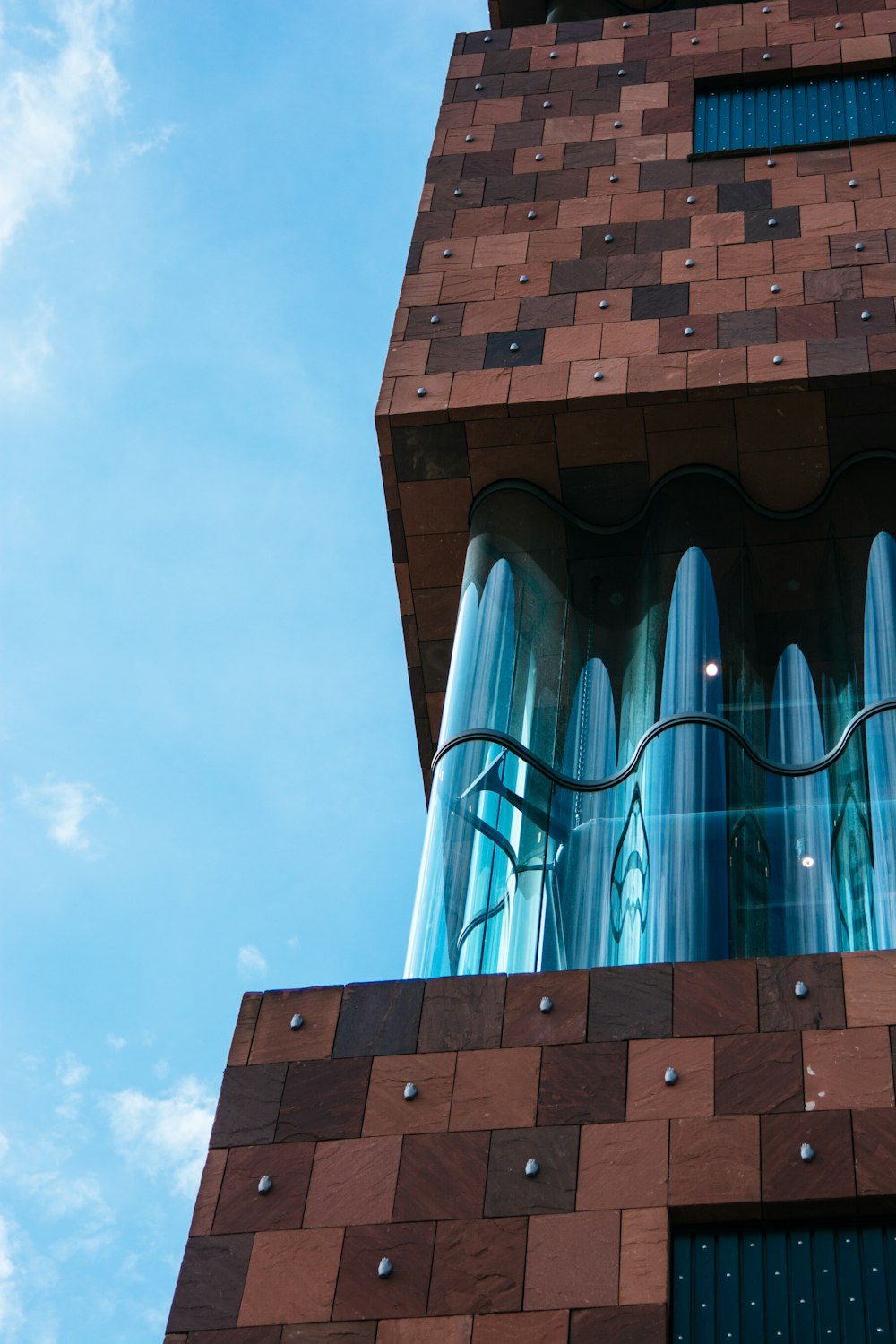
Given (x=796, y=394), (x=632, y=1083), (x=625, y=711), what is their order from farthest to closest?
(x=796, y=394), (x=625, y=711), (x=632, y=1083)

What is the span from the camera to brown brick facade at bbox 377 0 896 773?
60.9 ft

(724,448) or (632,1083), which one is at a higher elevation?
(724,448)

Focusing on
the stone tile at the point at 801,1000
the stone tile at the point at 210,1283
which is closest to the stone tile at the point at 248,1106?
the stone tile at the point at 210,1283

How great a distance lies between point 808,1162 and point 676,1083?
1041 millimetres

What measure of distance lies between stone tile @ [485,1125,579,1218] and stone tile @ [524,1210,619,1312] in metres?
0.14

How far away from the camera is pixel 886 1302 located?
11422 millimetres

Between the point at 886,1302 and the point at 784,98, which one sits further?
the point at 784,98

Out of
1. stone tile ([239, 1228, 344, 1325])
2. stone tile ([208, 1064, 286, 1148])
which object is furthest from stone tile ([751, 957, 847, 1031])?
stone tile ([208, 1064, 286, 1148])

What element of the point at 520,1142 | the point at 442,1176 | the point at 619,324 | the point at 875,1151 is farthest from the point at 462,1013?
the point at 619,324

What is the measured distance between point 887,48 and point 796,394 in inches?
250

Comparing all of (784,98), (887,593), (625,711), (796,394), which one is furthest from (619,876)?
(784,98)

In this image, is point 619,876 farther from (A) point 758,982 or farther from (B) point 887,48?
(B) point 887,48

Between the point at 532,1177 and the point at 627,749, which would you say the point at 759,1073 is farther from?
the point at 627,749

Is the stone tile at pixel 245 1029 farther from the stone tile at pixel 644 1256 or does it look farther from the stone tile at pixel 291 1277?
the stone tile at pixel 644 1256
